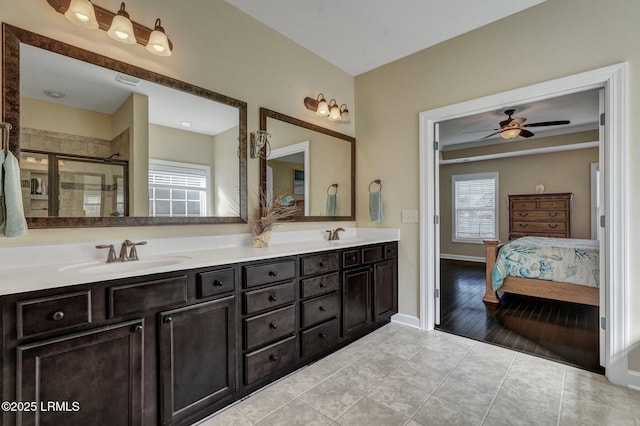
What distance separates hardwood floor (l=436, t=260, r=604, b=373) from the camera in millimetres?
Answer: 2553

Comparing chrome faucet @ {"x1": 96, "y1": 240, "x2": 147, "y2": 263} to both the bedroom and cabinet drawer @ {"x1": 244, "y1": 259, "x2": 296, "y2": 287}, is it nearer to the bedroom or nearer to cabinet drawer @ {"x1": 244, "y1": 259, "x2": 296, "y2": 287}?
cabinet drawer @ {"x1": 244, "y1": 259, "x2": 296, "y2": 287}

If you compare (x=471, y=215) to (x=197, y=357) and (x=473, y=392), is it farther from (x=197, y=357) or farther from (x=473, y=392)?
(x=197, y=357)

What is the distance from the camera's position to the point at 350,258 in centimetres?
263

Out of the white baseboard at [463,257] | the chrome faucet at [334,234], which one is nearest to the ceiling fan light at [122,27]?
the chrome faucet at [334,234]

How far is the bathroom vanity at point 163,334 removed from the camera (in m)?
1.19

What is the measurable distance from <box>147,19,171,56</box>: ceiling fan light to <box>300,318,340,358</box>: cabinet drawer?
2.16m

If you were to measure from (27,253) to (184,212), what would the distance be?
84cm

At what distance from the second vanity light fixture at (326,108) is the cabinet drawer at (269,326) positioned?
6.63 ft

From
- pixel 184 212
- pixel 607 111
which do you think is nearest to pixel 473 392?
pixel 607 111

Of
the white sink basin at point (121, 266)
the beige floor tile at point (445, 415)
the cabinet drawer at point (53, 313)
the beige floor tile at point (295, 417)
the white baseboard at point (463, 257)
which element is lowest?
the beige floor tile at point (445, 415)

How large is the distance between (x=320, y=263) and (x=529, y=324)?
8.18 feet

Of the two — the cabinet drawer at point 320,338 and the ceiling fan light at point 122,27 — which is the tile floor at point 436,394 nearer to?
the cabinet drawer at point 320,338

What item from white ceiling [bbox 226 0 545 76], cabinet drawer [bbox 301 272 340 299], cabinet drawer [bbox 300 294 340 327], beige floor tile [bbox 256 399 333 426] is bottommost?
beige floor tile [bbox 256 399 333 426]

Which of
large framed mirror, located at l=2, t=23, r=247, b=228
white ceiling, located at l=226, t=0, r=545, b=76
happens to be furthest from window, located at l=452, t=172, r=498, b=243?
large framed mirror, located at l=2, t=23, r=247, b=228
